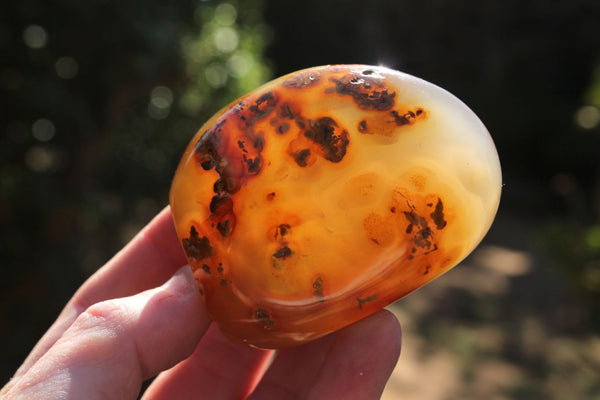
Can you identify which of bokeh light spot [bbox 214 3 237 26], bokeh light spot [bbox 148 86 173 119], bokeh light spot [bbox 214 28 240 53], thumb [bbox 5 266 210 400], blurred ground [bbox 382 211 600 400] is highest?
bokeh light spot [bbox 214 3 237 26]

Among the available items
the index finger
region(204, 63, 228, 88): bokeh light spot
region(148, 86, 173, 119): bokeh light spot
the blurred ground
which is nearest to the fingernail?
the index finger

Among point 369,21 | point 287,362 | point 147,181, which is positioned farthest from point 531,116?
point 287,362

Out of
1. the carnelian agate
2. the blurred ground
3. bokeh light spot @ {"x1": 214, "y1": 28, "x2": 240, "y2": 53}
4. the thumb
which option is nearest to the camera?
the thumb

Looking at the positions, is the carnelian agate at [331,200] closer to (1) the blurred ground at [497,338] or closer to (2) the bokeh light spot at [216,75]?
(1) the blurred ground at [497,338]

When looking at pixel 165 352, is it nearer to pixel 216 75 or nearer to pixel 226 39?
pixel 216 75

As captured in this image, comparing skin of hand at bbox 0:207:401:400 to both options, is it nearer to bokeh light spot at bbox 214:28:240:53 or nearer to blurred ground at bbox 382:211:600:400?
blurred ground at bbox 382:211:600:400

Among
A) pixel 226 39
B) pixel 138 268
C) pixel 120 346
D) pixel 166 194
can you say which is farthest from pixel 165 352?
pixel 166 194

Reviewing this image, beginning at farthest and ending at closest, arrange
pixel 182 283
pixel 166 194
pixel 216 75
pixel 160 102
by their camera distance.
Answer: pixel 166 194
pixel 216 75
pixel 160 102
pixel 182 283
